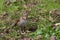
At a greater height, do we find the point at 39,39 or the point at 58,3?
the point at 58,3

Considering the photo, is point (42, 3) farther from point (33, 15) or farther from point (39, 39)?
point (39, 39)

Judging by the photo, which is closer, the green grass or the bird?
the green grass

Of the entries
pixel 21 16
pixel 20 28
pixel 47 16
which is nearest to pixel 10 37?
pixel 20 28

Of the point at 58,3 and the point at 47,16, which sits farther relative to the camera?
the point at 58,3

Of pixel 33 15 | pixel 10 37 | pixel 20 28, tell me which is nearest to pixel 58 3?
pixel 33 15

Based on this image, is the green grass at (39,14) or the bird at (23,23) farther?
the bird at (23,23)

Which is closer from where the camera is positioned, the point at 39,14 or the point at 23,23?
the point at 23,23

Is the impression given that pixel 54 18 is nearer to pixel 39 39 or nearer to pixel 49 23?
pixel 49 23

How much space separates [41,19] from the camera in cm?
503

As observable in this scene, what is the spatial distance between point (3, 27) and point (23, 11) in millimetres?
767

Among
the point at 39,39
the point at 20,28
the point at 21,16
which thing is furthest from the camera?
the point at 21,16

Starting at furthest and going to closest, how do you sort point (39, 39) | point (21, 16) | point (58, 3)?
1. point (58, 3)
2. point (21, 16)
3. point (39, 39)

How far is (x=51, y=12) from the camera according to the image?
5195mm

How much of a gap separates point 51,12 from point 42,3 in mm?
534
